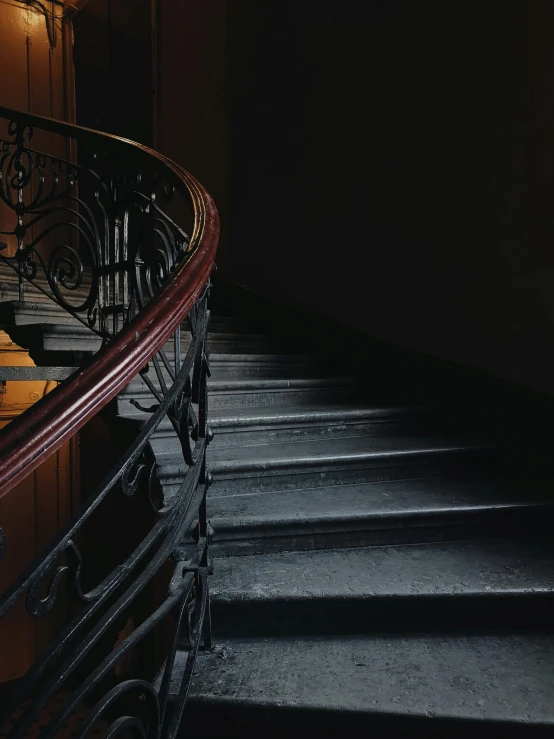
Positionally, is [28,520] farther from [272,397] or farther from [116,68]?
[116,68]

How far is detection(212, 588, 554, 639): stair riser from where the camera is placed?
1.53 metres

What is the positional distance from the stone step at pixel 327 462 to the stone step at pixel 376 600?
1.34 feet

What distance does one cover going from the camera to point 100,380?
0.98 meters

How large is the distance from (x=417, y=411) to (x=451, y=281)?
2.54ft

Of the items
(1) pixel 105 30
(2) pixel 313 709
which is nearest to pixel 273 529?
(2) pixel 313 709

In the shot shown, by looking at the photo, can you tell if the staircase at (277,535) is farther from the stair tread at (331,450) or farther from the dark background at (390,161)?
the dark background at (390,161)

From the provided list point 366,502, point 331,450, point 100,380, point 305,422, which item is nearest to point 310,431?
point 305,422

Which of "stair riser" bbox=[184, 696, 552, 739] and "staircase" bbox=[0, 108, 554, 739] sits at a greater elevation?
"staircase" bbox=[0, 108, 554, 739]

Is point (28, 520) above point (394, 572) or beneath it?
beneath

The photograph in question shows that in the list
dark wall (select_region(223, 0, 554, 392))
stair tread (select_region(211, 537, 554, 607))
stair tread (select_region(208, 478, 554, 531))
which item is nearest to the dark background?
dark wall (select_region(223, 0, 554, 392))

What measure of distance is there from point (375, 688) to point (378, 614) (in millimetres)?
248

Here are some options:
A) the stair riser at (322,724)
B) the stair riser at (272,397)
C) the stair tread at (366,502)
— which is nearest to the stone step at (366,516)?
the stair tread at (366,502)

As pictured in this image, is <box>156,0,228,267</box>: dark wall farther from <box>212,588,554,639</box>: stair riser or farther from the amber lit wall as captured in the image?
<box>212,588,554,639</box>: stair riser

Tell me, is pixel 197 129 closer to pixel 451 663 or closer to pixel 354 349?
pixel 354 349
